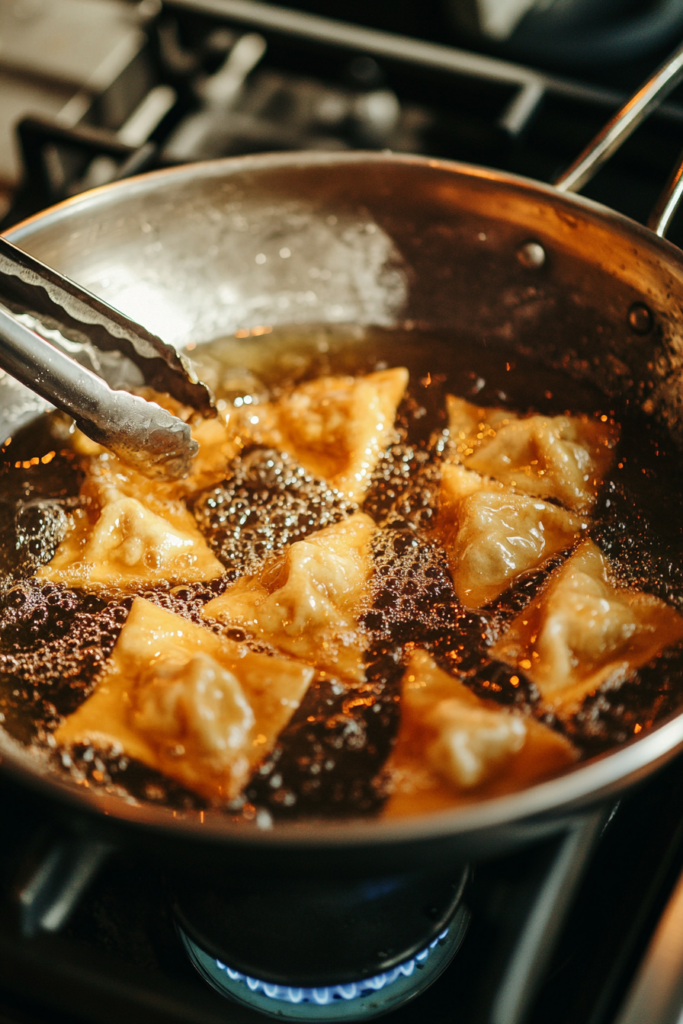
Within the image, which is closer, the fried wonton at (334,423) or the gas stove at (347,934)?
the gas stove at (347,934)

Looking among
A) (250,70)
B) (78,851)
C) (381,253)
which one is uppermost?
(250,70)

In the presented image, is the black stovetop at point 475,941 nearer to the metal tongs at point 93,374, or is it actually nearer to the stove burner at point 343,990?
the stove burner at point 343,990

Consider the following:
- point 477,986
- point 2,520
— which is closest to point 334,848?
point 477,986

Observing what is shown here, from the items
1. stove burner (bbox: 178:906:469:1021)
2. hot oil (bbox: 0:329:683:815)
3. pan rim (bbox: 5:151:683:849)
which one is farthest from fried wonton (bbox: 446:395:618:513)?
stove burner (bbox: 178:906:469:1021)

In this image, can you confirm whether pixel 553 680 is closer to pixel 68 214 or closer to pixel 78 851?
pixel 78 851

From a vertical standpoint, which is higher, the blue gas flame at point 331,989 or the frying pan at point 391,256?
the frying pan at point 391,256

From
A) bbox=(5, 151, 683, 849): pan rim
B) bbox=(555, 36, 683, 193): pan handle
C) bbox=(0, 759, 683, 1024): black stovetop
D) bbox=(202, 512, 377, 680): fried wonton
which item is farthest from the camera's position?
bbox=(555, 36, 683, 193): pan handle

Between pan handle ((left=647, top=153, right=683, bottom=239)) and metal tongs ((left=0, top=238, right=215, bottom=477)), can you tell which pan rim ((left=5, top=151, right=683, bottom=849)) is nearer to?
metal tongs ((left=0, top=238, right=215, bottom=477))

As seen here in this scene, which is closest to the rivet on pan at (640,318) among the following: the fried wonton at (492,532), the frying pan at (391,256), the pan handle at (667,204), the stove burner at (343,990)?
the frying pan at (391,256)
